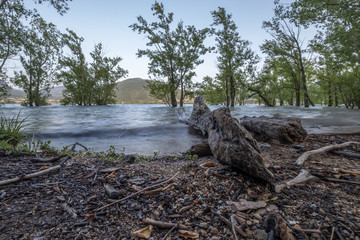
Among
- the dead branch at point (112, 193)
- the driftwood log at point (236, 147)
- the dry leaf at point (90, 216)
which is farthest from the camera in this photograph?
the driftwood log at point (236, 147)

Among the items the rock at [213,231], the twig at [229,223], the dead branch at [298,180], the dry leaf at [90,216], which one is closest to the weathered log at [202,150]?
the dead branch at [298,180]

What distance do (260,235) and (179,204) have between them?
701 mm

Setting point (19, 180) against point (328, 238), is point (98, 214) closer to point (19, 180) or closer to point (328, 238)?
point (19, 180)

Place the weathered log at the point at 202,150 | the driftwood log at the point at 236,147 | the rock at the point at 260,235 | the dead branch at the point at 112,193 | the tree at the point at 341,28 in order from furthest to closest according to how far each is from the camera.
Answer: the tree at the point at 341,28 → the weathered log at the point at 202,150 → the driftwood log at the point at 236,147 → the dead branch at the point at 112,193 → the rock at the point at 260,235

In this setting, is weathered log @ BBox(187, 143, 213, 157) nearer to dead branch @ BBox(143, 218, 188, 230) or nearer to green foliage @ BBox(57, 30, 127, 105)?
dead branch @ BBox(143, 218, 188, 230)

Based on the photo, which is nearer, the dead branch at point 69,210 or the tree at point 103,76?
the dead branch at point 69,210

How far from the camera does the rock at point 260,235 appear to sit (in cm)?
116

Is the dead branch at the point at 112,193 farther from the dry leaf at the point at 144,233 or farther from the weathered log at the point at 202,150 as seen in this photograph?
the weathered log at the point at 202,150

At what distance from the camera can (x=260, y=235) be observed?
1.17m

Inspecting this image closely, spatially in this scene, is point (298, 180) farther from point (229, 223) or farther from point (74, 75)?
point (74, 75)

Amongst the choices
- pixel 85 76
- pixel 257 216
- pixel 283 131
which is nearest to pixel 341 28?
pixel 283 131

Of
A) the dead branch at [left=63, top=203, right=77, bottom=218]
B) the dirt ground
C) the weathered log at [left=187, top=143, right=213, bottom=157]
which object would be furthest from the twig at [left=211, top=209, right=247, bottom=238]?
the weathered log at [left=187, top=143, right=213, bottom=157]

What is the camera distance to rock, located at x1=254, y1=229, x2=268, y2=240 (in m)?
1.16

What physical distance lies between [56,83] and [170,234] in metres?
30.0
